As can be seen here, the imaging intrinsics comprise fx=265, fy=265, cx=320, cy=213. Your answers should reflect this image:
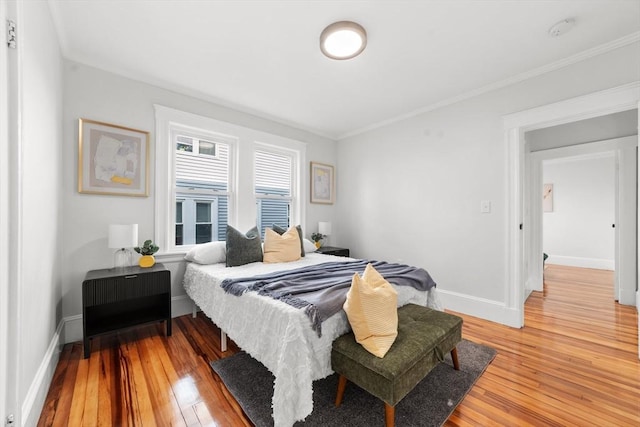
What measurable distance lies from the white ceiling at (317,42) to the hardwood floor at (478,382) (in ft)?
8.37

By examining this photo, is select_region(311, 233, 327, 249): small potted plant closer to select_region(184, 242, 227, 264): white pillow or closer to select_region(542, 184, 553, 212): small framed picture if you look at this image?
select_region(184, 242, 227, 264): white pillow

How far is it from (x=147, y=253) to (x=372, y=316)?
7.48ft

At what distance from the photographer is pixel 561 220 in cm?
589

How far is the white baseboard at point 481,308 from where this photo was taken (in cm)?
272

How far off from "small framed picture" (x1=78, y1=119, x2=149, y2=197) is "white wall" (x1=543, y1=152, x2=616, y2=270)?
760 cm

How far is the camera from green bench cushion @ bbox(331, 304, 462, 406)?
4.24 ft

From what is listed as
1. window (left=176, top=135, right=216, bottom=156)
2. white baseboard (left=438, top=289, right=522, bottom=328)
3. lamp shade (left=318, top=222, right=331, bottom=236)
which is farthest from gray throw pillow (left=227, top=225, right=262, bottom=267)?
white baseboard (left=438, top=289, right=522, bottom=328)

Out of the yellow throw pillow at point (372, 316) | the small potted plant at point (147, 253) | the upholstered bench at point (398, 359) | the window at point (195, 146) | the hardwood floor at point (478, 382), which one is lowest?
the hardwood floor at point (478, 382)

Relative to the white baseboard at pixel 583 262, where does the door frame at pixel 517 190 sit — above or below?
above

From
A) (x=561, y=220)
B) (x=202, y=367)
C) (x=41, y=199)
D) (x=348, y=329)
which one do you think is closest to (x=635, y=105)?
(x=348, y=329)

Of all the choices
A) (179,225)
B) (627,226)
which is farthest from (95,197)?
(627,226)

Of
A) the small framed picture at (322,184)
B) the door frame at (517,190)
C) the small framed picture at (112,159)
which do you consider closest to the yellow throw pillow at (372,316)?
the door frame at (517,190)

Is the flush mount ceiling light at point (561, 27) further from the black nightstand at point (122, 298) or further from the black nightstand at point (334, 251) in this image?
the black nightstand at point (122, 298)

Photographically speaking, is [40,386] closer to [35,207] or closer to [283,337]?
[35,207]
